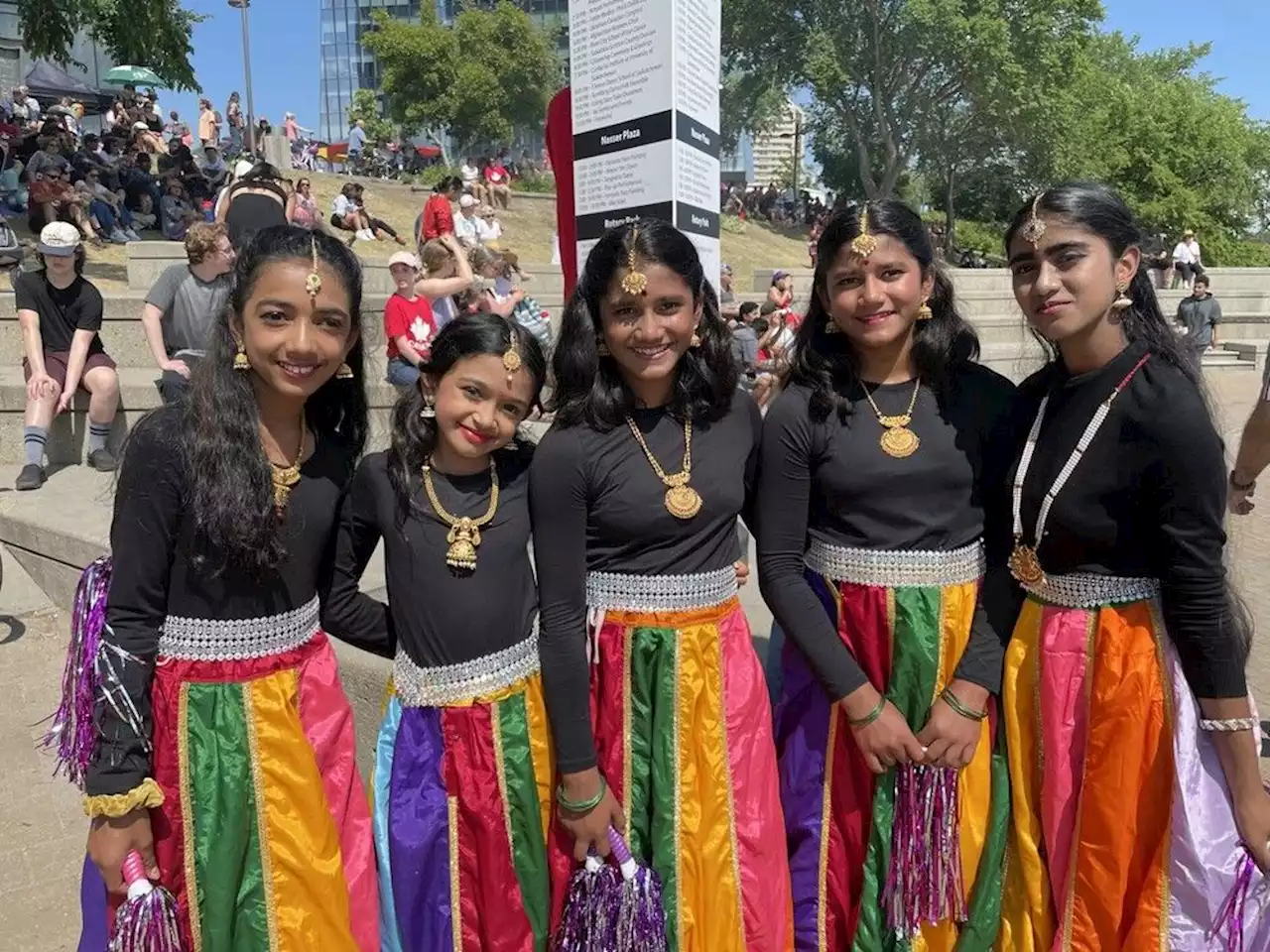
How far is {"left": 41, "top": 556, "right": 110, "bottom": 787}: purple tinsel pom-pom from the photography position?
5.91 feet

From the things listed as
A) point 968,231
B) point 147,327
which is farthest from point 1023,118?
point 147,327

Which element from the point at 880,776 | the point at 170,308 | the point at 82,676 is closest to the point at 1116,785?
the point at 880,776

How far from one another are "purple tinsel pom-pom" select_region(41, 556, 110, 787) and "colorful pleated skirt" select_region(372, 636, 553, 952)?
0.60 meters

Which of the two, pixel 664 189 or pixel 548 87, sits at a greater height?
pixel 548 87

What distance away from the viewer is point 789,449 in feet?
6.61

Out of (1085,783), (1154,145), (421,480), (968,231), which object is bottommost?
(1085,783)

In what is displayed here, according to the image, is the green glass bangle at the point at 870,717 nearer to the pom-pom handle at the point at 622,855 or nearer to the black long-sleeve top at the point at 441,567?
the pom-pom handle at the point at 622,855

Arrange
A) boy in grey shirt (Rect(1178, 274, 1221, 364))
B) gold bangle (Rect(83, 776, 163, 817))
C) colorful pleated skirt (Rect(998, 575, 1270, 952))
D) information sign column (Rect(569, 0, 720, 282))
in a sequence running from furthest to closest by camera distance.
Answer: boy in grey shirt (Rect(1178, 274, 1221, 364)) → information sign column (Rect(569, 0, 720, 282)) → colorful pleated skirt (Rect(998, 575, 1270, 952)) → gold bangle (Rect(83, 776, 163, 817))

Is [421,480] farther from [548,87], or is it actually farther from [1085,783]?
A: [548,87]

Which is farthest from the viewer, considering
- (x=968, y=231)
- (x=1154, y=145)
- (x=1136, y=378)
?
(x=968, y=231)

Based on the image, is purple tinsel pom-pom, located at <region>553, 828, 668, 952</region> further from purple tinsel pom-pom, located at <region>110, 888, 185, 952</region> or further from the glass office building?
the glass office building

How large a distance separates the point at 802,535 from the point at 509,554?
65cm

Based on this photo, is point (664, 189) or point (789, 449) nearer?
point (789, 449)

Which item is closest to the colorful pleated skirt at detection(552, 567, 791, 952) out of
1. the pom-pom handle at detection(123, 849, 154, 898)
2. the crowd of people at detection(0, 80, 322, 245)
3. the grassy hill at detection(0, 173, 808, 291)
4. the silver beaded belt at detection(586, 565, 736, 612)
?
the silver beaded belt at detection(586, 565, 736, 612)
